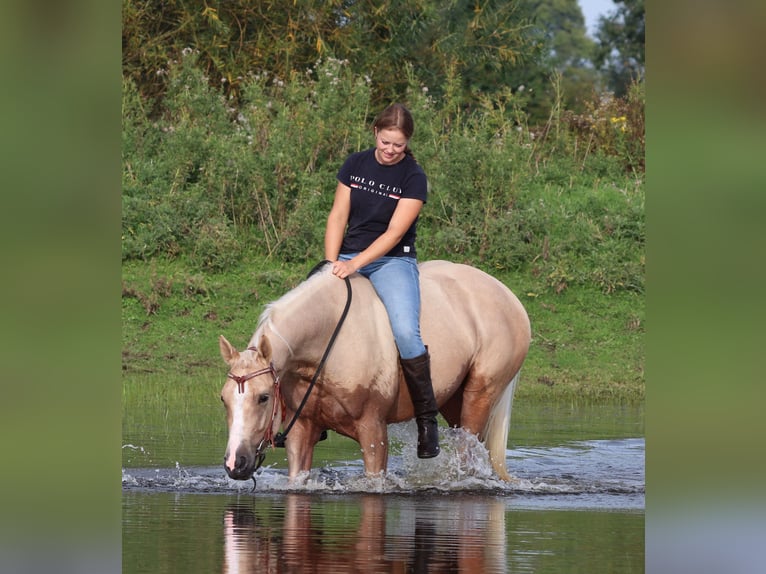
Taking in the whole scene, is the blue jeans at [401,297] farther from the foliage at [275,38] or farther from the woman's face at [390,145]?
the foliage at [275,38]

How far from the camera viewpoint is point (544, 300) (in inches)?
553

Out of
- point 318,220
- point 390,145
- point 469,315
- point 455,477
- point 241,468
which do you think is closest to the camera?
point 241,468

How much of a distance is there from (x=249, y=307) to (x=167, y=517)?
8105 millimetres

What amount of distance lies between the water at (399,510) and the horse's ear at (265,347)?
2.27 feet

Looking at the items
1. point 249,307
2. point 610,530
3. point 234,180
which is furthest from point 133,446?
point 234,180

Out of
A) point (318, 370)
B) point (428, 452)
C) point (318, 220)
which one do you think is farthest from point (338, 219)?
point (318, 220)

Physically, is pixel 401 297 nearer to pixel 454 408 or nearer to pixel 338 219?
pixel 338 219

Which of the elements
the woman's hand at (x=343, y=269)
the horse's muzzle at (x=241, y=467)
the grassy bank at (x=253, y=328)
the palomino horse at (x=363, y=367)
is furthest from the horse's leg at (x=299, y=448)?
the grassy bank at (x=253, y=328)

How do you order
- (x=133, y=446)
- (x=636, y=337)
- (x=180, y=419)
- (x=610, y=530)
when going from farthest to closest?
(x=636, y=337), (x=180, y=419), (x=133, y=446), (x=610, y=530)

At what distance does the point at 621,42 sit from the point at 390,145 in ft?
99.2

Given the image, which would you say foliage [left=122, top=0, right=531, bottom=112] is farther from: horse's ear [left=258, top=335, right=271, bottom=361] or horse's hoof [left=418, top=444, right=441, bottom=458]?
horse's ear [left=258, top=335, right=271, bottom=361]

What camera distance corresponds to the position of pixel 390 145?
6523mm
